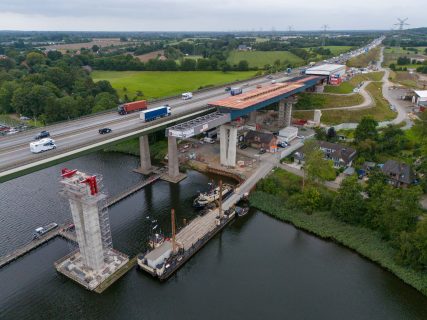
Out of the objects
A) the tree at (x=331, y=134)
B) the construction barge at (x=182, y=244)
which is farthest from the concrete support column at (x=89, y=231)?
the tree at (x=331, y=134)

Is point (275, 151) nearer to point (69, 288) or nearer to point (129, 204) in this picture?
point (129, 204)

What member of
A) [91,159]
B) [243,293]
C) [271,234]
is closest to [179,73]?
[91,159]

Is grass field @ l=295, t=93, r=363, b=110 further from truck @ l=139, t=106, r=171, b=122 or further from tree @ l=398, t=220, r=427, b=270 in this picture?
tree @ l=398, t=220, r=427, b=270

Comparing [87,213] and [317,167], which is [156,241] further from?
[317,167]

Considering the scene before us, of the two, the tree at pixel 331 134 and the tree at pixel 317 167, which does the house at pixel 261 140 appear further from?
the tree at pixel 317 167

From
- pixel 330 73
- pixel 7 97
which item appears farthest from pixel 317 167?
pixel 7 97

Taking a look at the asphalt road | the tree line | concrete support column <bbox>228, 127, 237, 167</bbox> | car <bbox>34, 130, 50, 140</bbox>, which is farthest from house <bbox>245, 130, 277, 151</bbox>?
car <bbox>34, 130, 50, 140</bbox>

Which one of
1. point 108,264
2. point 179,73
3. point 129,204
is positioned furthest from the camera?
point 179,73
